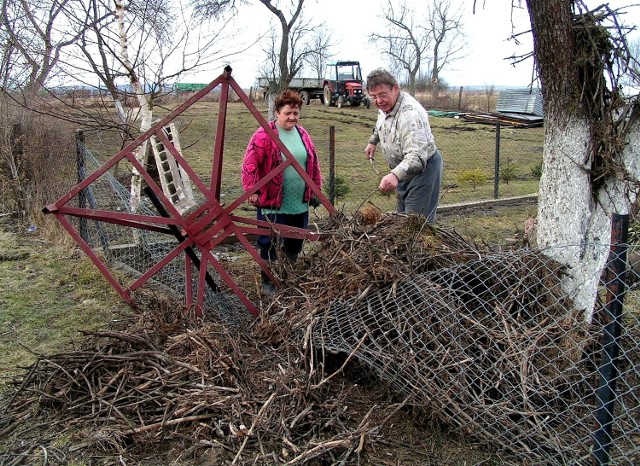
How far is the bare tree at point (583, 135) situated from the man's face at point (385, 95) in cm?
105

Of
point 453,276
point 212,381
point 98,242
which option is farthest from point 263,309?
point 98,242

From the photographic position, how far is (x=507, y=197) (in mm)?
8984

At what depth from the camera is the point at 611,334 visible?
2.30 m

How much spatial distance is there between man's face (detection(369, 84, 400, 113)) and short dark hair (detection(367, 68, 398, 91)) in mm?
20

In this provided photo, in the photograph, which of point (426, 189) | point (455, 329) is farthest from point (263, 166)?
point (455, 329)

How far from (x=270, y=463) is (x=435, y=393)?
86 cm

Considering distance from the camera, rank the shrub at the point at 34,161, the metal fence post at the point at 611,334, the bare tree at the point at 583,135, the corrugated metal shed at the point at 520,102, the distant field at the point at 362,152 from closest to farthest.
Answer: the metal fence post at the point at 611,334
the bare tree at the point at 583,135
the shrub at the point at 34,161
the distant field at the point at 362,152
the corrugated metal shed at the point at 520,102

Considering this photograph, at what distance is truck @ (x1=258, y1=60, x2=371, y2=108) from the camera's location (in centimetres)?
2966

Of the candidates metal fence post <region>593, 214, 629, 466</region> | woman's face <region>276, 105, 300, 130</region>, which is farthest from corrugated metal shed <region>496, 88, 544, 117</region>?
metal fence post <region>593, 214, 629, 466</region>

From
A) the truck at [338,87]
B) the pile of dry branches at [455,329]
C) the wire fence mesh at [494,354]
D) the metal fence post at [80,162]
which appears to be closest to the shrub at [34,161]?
the metal fence post at [80,162]

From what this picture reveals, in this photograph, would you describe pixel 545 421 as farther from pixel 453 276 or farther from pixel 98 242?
pixel 98 242

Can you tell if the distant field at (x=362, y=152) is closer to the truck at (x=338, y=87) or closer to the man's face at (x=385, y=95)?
the man's face at (x=385, y=95)

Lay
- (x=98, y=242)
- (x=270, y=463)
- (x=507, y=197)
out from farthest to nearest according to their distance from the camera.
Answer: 1. (x=507, y=197)
2. (x=98, y=242)
3. (x=270, y=463)

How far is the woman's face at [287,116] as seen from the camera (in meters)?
4.13
